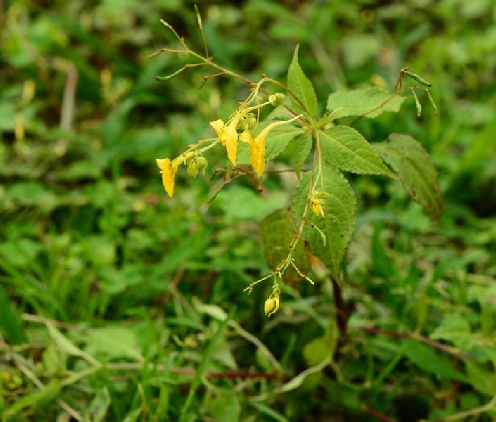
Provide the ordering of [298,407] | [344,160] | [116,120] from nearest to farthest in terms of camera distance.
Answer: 1. [344,160]
2. [298,407]
3. [116,120]

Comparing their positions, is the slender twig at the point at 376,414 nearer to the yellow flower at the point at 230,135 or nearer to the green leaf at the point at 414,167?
the green leaf at the point at 414,167

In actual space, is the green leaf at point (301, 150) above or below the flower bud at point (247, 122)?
below

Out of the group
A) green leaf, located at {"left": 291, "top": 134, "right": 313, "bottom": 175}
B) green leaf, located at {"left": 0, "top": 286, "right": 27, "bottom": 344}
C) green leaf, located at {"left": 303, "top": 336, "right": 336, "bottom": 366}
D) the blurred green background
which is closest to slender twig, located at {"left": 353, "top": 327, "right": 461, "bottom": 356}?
the blurred green background

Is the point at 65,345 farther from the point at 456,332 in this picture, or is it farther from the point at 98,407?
the point at 456,332

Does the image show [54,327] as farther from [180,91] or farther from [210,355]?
[180,91]

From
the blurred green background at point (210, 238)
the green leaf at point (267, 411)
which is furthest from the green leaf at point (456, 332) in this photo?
the green leaf at point (267, 411)

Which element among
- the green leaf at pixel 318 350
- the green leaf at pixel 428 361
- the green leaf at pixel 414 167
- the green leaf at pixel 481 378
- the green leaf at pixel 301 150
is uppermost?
the green leaf at pixel 301 150

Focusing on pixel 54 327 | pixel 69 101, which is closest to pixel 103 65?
pixel 69 101

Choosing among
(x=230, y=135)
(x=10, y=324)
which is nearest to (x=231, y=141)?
(x=230, y=135)

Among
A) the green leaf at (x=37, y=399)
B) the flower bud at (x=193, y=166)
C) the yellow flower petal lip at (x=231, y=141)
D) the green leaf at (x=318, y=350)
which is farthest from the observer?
the green leaf at (x=318, y=350)
